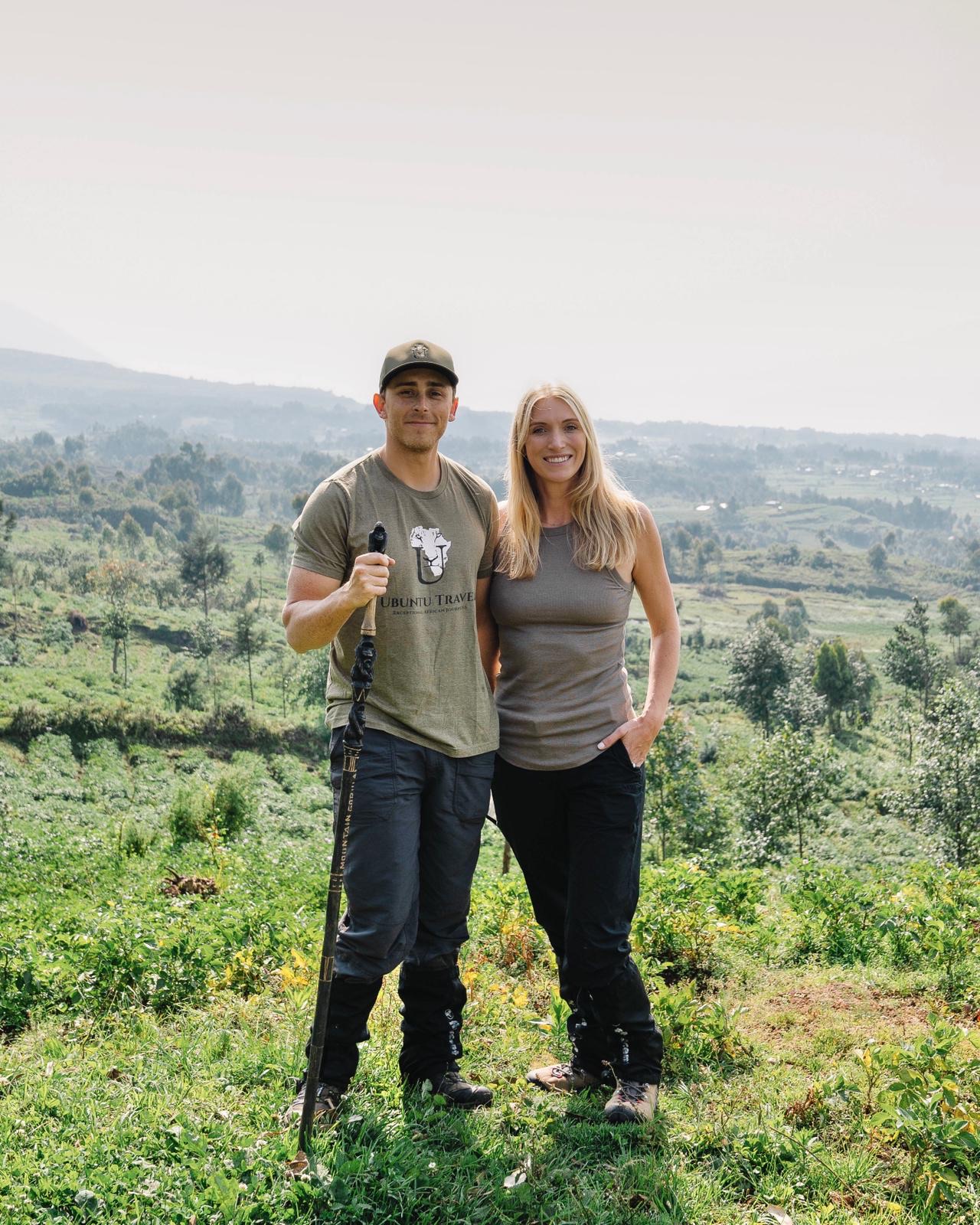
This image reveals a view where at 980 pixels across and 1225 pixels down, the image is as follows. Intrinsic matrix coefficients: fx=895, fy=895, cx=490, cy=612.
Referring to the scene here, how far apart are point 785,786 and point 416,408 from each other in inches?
1284

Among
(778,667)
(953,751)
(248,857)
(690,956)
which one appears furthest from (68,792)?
(778,667)

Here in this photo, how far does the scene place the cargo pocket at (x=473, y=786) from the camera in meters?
3.76

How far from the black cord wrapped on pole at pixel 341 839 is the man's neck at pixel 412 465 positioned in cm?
52

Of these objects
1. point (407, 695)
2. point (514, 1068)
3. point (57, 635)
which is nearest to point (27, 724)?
point (57, 635)

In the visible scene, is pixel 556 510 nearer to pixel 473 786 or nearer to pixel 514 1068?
pixel 473 786

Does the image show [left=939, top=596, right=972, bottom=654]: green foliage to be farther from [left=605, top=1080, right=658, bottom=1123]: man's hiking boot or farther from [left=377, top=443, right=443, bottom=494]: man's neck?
[left=377, top=443, right=443, bottom=494]: man's neck

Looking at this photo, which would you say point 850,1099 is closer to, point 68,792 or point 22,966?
point 22,966

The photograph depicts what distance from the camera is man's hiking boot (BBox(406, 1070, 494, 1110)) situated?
13.0 ft

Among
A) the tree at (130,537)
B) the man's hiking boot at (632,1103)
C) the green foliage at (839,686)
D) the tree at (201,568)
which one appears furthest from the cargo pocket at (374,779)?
the tree at (130,537)

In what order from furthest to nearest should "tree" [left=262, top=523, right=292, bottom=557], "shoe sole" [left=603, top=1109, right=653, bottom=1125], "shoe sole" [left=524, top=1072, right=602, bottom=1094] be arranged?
"tree" [left=262, top=523, right=292, bottom=557]
"shoe sole" [left=524, top=1072, right=602, bottom=1094]
"shoe sole" [left=603, top=1109, right=653, bottom=1125]

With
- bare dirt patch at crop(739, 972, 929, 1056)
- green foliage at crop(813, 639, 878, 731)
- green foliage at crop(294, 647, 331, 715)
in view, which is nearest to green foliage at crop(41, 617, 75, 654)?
green foliage at crop(294, 647, 331, 715)

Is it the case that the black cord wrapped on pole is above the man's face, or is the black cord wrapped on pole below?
below

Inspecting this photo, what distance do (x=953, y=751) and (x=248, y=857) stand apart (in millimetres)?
29376

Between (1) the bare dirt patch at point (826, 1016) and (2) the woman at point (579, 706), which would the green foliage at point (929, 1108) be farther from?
(2) the woman at point (579, 706)
